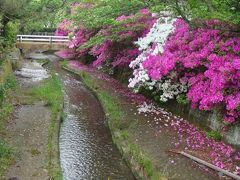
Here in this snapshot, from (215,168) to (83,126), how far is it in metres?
6.22

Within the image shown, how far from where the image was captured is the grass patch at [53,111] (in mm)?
10539

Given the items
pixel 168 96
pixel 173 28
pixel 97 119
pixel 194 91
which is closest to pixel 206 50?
pixel 194 91

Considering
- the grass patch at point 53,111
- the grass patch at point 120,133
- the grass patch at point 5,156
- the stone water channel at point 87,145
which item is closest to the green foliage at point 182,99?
the grass patch at point 120,133

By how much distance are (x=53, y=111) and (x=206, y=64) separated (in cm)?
653

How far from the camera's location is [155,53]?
16219mm

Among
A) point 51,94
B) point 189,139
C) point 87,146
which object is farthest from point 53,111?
point 189,139

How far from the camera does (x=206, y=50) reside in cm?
1338

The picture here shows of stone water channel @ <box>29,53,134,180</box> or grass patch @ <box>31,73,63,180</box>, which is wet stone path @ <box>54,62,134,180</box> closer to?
stone water channel @ <box>29,53,134,180</box>

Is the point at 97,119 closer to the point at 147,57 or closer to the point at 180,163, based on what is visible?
the point at 147,57

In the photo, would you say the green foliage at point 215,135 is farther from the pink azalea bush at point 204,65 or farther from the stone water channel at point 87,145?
the stone water channel at point 87,145

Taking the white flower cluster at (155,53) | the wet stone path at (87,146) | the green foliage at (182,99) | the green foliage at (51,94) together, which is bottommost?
the wet stone path at (87,146)

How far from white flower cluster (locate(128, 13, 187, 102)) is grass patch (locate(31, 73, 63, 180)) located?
344 cm

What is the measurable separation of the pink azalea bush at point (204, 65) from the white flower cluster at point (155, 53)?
142 mm

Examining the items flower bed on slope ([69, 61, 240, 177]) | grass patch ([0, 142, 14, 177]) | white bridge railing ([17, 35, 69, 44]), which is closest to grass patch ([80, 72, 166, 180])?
flower bed on slope ([69, 61, 240, 177])
